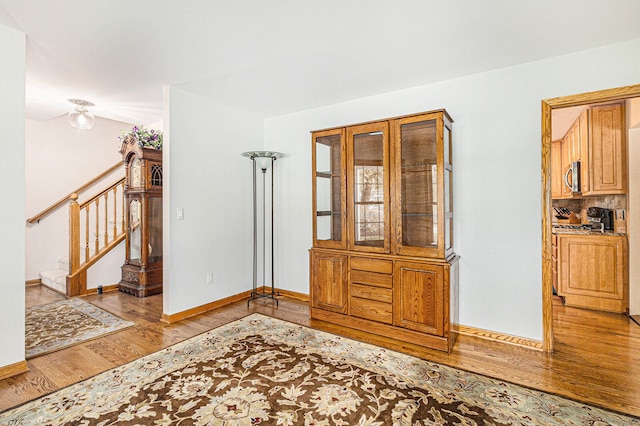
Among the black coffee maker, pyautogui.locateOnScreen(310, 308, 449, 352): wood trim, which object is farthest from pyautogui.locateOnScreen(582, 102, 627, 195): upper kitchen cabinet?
pyautogui.locateOnScreen(310, 308, 449, 352): wood trim

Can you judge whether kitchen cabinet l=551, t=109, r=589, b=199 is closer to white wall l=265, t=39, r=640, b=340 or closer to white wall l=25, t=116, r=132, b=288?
white wall l=265, t=39, r=640, b=340

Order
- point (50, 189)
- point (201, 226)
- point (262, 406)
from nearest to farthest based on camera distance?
point (262, 406) < point (201, 226) < point (50, 189)

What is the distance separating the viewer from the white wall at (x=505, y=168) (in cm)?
265

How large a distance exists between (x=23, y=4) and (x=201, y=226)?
2.32 meters

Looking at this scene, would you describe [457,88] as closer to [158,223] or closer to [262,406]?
[262,406]

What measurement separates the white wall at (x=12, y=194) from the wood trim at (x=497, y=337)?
139 inches

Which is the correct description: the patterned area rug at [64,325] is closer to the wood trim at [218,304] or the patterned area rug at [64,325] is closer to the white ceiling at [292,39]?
the wood trim at [218,304]

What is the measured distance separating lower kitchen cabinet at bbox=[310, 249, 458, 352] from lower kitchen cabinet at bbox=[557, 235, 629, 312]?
203cm

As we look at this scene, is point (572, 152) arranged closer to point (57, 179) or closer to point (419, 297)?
point (419, 297)

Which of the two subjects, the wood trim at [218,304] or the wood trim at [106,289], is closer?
the wood trim at [218,304]

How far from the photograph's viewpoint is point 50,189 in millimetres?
5215

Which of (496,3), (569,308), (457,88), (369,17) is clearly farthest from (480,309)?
(369,17)

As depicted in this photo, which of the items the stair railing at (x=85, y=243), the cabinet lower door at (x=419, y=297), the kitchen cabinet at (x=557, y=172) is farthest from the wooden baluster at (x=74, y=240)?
the kitchen cabinet at (x=557, y=172)

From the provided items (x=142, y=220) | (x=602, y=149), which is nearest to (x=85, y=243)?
(x=142, y=220)
